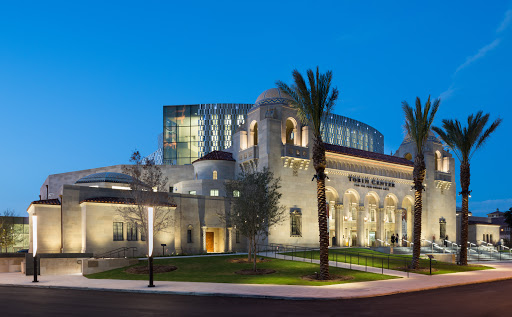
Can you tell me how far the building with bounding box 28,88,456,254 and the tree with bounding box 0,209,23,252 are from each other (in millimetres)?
17593

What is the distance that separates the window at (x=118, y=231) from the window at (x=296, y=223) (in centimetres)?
1922

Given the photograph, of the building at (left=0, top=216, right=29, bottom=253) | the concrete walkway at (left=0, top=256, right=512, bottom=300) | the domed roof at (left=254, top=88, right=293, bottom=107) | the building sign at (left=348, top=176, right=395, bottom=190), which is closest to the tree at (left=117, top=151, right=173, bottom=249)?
the concrete walkway at (left=0, top=256, right=512, bottom=300)

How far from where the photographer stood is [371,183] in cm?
5912

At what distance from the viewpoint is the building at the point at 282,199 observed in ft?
133

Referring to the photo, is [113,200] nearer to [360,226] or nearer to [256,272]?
[256,272]

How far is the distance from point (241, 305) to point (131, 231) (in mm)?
27263

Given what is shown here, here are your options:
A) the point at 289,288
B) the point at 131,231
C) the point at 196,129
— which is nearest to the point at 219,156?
the point at 131,231

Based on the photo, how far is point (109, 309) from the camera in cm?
1597

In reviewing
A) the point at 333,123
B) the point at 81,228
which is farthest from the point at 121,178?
the point at 333,123

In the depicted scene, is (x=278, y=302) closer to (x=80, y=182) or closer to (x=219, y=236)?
(x=219, y=236)

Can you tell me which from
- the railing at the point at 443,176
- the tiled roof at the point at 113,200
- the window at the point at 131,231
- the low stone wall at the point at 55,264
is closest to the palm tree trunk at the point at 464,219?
the tiled roof at the point at 113,200

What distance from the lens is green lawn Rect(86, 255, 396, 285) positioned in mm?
26770

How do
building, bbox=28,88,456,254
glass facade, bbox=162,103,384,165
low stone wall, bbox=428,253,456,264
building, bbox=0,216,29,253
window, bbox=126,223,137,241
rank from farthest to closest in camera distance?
1. glass facade, bbox=162,103,384,165
2. building, bbox=0,216,29,253
3. low stone wall, bbox=428,253,456,264
4. window, bbox=126,223,137,241
5. building, bbox=28,88,456,254

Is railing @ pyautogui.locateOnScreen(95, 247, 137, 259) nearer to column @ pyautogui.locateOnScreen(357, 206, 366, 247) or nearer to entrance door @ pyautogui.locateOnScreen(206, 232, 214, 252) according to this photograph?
entrance door @ pyautogui.locateOnScreen(206, 232, 214, 252)
